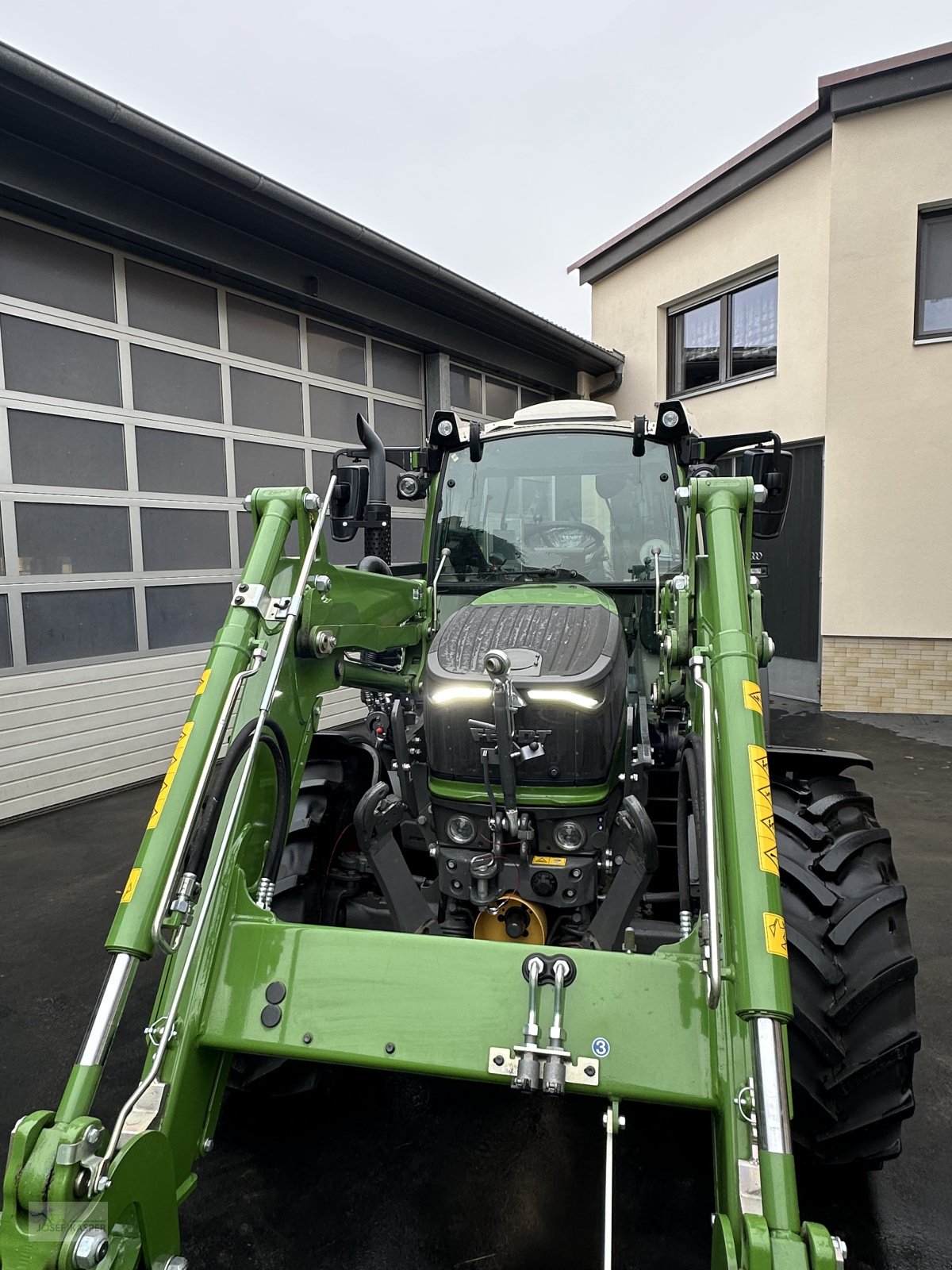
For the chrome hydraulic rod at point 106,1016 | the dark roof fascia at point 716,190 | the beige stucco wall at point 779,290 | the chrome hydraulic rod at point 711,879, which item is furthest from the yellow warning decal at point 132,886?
the dark roof fascia at point 716,190

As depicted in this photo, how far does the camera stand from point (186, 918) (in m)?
1.86

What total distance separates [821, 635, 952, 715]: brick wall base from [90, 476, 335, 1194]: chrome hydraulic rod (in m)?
7.13

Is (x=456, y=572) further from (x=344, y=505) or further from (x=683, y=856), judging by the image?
(x=683, y=856)

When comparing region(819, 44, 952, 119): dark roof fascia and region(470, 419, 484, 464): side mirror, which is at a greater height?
region(819, 44, 952, 119): dark roof fascia

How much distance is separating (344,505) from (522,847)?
4.22 feet

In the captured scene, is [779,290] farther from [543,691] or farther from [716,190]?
[543,691]

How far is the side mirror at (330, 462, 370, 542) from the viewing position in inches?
105

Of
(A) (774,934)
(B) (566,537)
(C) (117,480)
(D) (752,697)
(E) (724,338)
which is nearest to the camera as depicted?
(A) (774,934)

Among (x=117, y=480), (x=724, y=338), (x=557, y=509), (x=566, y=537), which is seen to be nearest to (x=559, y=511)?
(x=557, y=509)

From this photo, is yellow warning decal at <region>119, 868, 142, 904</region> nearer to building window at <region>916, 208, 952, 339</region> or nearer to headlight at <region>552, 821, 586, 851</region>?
headlight at <region>552, 821, 586, 851</region>

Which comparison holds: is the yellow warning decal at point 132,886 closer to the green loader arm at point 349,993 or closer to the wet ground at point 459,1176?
the green loader arm at point 349,993

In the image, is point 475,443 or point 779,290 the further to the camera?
point 779,290

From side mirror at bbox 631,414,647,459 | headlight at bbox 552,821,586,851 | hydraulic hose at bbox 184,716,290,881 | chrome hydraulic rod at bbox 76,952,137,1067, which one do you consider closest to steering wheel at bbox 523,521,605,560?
side mirror at bbox 631,414,647,459

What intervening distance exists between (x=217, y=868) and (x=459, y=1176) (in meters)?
1.13
